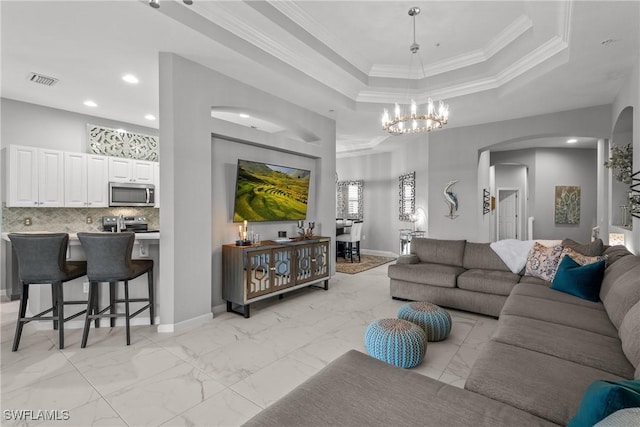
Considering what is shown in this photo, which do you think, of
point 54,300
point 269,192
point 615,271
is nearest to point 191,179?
point 269,192

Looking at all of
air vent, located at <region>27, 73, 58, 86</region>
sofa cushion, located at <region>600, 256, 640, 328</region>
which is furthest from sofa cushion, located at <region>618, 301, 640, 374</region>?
air vent, located at <region>27, 73, 58, 86</region>

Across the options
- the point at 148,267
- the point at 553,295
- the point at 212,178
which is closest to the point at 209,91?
the point at 212,178

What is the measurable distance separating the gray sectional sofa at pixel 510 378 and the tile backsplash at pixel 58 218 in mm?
5497

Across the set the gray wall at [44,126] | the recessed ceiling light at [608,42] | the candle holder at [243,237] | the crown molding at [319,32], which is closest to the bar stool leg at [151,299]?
the candle holder at [243,237]

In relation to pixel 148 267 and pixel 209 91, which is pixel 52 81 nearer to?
pixel 209 91

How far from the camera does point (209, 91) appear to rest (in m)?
3.64

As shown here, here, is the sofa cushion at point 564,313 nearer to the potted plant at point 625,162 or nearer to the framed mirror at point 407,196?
the potted plant at point 625,162

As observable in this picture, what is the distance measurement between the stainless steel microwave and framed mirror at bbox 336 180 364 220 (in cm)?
518

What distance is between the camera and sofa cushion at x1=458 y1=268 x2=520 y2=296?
3.60 metres

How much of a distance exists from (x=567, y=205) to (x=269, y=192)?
8.49m

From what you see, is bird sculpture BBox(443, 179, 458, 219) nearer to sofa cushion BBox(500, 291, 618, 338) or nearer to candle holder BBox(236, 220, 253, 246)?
sofa cushion BBox(500, 291, 618, 338)

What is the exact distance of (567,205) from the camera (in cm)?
856

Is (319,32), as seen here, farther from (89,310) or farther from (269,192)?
(89,310)

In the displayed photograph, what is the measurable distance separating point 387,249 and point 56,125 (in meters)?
7.41
